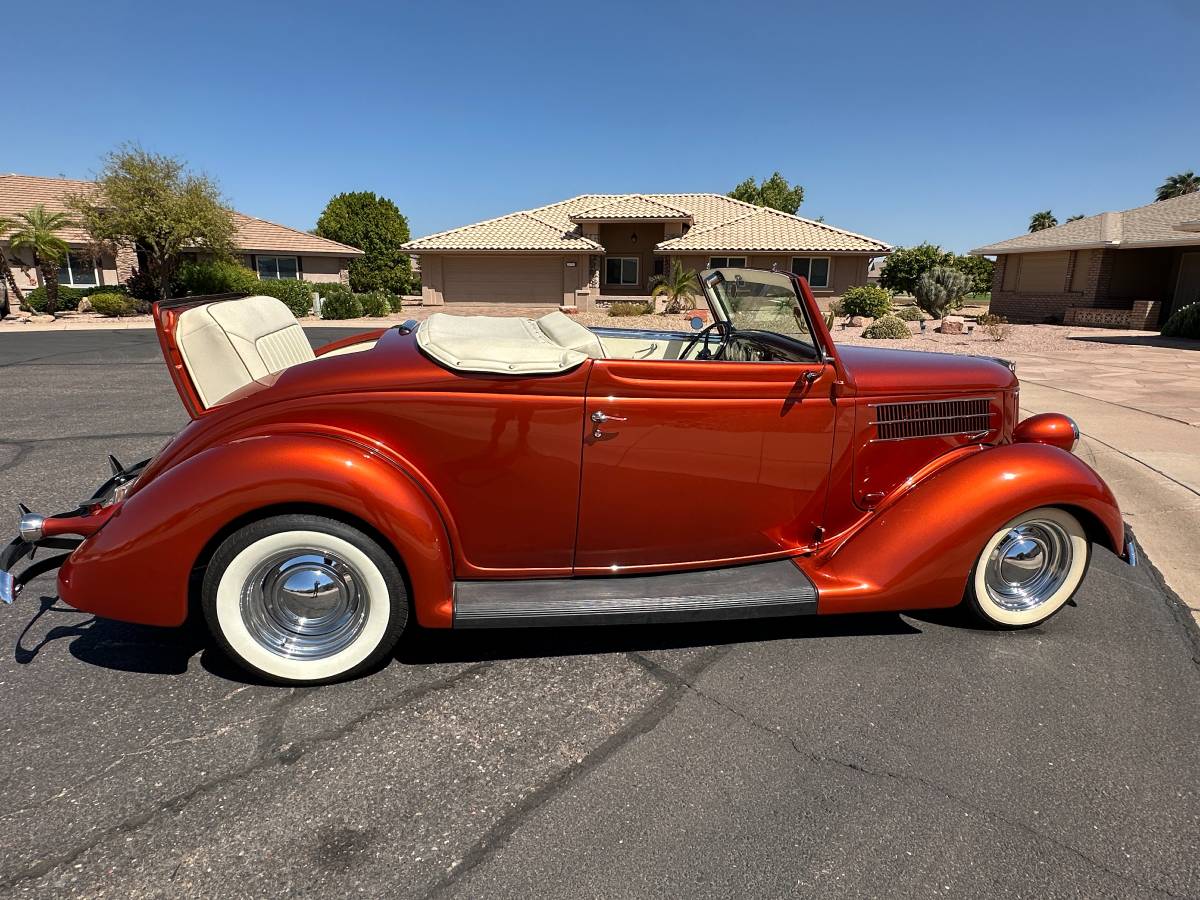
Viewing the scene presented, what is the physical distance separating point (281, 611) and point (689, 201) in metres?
33.8

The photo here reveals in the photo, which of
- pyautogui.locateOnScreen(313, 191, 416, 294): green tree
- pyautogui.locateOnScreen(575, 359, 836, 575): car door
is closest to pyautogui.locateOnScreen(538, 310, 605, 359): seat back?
pyautogui.locateOnScreen(575, 359, 836, 575): car door

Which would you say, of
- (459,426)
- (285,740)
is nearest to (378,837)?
(285,740)

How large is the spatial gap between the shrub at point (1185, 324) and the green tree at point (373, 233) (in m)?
39.5

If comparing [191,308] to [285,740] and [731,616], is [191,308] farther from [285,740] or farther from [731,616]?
[731,616]

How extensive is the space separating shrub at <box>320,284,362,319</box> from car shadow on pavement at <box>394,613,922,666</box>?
25074 millimetres

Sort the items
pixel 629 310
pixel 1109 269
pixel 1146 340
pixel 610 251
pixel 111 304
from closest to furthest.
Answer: pixel 1146 340
pixel 1109 269
pixel 111 304
pixel 629 310
pixel 610 251

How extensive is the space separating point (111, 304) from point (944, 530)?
95.0ft

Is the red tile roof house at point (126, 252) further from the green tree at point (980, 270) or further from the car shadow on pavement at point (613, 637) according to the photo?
the green tree at point (980, 270)

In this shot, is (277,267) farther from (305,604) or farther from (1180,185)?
(1180,185)

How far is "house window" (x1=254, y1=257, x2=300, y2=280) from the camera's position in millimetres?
33969

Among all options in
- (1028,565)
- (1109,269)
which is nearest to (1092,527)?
(1028,565)

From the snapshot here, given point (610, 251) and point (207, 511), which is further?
point (610, 251)

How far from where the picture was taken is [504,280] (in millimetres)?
29328

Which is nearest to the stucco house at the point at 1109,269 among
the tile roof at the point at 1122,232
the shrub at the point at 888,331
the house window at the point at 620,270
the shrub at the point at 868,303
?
the tile roof at the point at 1122,232
